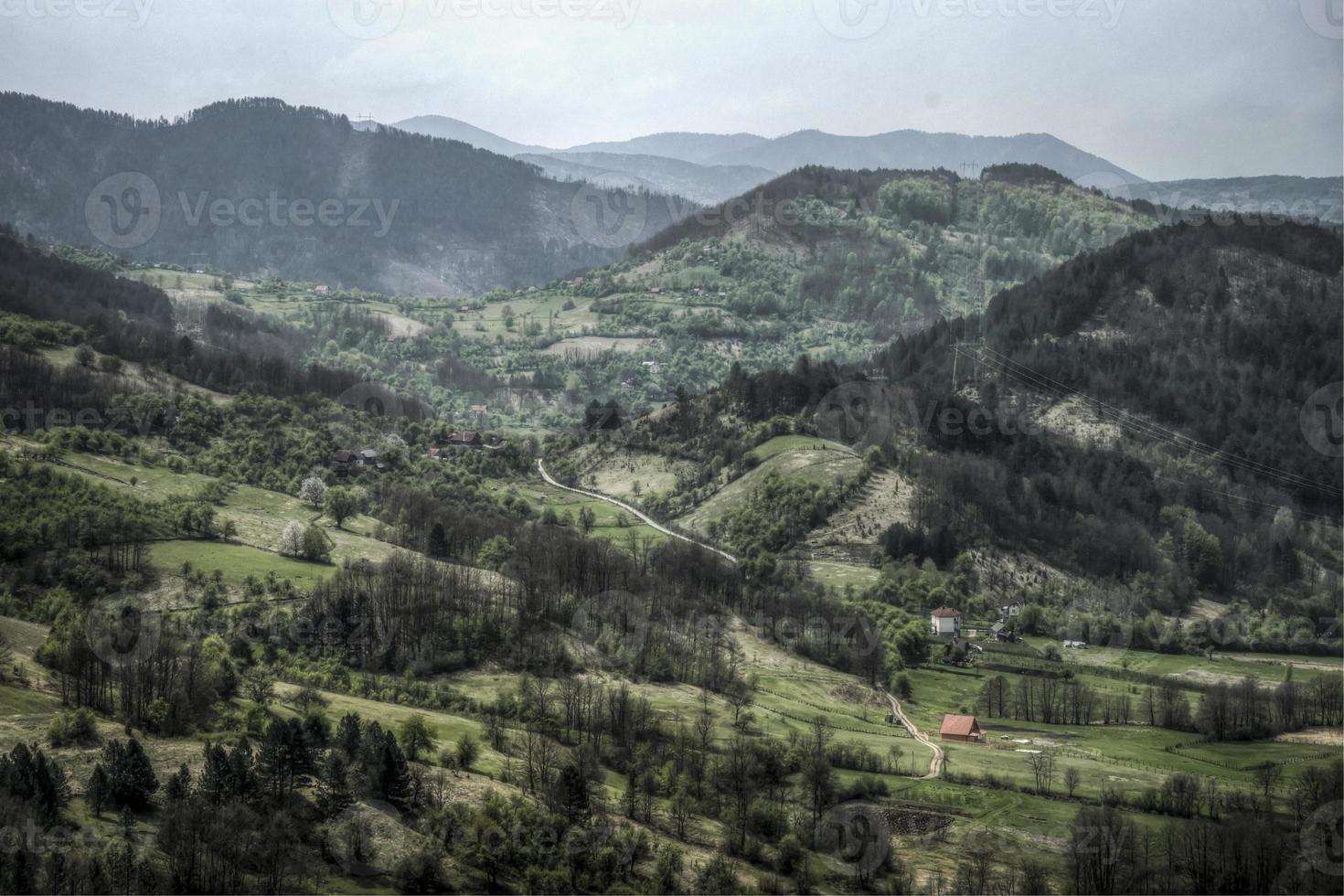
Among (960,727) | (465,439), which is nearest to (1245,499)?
(465,439)

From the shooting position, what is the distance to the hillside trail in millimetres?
83575

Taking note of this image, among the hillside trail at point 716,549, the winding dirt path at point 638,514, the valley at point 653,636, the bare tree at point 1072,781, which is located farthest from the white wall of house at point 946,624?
the bare tree at point 1072,781

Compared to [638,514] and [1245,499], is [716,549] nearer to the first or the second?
[638,514]

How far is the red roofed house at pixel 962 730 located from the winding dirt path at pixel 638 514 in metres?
41.8

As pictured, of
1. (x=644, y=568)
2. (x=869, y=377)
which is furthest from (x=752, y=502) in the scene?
(x=869, y=377)

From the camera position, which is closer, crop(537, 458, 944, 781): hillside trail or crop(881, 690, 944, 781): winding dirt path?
crop(881, 690, 944, 781): winding dirt path

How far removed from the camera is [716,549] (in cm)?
14025

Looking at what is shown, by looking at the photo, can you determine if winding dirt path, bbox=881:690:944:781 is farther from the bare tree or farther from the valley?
the bare tree

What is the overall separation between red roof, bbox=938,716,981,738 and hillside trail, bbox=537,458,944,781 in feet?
4.96

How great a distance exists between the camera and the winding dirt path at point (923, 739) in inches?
3182

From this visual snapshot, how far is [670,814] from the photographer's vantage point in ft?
227

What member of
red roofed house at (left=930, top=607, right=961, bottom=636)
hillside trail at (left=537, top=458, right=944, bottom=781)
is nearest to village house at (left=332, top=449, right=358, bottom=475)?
hillside trail at (left=537, top=458, right=944, bottom=781)

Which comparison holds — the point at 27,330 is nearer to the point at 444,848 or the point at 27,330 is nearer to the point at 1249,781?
the point at 444,848

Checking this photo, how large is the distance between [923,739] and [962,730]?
2663 mm
